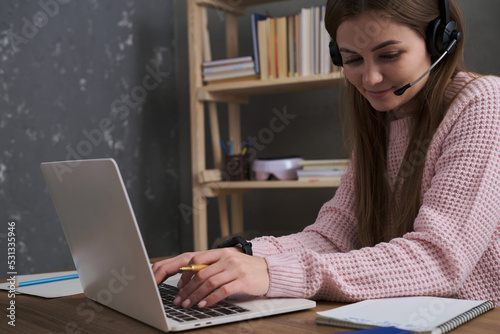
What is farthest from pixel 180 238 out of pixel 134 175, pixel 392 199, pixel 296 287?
pixel 296 287

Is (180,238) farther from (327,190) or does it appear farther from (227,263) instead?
(227,263)

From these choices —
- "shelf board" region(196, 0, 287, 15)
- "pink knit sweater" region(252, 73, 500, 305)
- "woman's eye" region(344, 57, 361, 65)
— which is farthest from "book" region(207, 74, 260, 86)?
"pink knit sweater" region(252, 73, 500, 305)

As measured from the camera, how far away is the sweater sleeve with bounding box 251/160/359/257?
1090mm

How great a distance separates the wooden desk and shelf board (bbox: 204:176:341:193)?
58.5 inches

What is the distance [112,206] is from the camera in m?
0.69

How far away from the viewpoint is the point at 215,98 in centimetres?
264

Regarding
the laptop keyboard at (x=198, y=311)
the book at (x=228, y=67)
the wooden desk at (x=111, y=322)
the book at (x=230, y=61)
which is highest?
the book at (x=230, y=61)

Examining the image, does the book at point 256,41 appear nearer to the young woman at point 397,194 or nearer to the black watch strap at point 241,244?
the young woman at point 397,194

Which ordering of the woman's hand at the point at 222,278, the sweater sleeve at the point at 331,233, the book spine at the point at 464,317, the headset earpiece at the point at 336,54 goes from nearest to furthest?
the book spine at the point at 464,317, the woman's hand at the point at 222,278, the sweater sleeve at the point at 331,233, the headset earpiece at the point at 336,54

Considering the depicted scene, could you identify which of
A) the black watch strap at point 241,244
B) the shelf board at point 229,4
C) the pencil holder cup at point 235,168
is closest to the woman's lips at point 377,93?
the black watch strap at point 241,244

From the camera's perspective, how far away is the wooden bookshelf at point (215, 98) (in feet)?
8.30

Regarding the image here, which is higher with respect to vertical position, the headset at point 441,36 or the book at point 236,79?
the book at point 236,79

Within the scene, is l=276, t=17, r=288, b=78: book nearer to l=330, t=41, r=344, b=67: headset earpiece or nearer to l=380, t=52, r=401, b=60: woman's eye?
l=330, t=41, r=344, b=67: headset earpiece

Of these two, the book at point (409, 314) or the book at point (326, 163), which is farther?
the book at point (326, 163)
